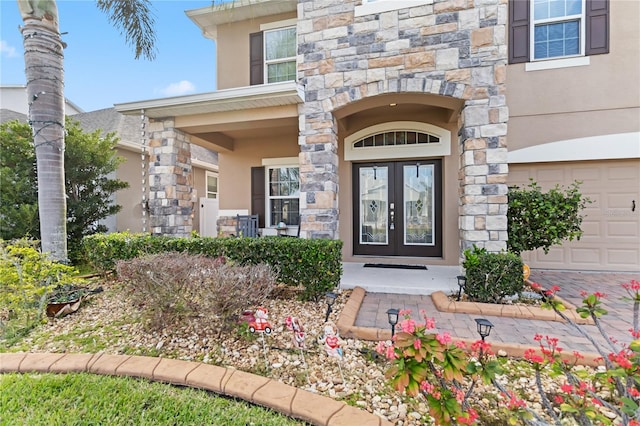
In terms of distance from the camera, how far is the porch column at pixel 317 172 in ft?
15.9

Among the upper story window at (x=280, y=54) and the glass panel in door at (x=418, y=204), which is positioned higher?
the upper story window at (x=280, y=54)

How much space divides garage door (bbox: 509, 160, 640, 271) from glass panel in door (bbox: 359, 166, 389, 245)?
3.16 m

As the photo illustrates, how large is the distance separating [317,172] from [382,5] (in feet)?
9.31

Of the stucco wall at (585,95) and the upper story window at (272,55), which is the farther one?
the upper story window at (272,55)

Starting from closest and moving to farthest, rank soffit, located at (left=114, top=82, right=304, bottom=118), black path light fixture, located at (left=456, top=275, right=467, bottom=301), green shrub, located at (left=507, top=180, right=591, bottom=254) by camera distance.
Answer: black path light fixture, located at (left=456, top=275, right=467, bottom=301), green shrub, located at (left=507, top=180, right=591, bottom=254), soffit, located at (left=114, top=82, right=304, bottom=118)

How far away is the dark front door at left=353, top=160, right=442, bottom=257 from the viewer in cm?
623

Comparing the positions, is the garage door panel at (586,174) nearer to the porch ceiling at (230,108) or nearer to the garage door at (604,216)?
the garage door at (604,216)

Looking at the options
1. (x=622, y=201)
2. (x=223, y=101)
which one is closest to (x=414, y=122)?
(x=223, y=101)

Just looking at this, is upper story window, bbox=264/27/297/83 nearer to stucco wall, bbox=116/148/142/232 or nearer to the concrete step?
the concrete step

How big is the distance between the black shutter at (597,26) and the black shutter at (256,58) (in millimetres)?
6724

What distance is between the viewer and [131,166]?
9.75m

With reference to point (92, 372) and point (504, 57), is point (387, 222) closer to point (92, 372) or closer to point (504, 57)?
point (504, 57)

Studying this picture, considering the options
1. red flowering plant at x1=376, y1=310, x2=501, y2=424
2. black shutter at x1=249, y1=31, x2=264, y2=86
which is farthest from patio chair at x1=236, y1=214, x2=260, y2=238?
red flowering plant at x1=376, y1=310, x2=501, y2=424

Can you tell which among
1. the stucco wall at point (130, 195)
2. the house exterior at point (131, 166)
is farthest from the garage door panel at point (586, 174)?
the stucco wall at point (130, 195)
